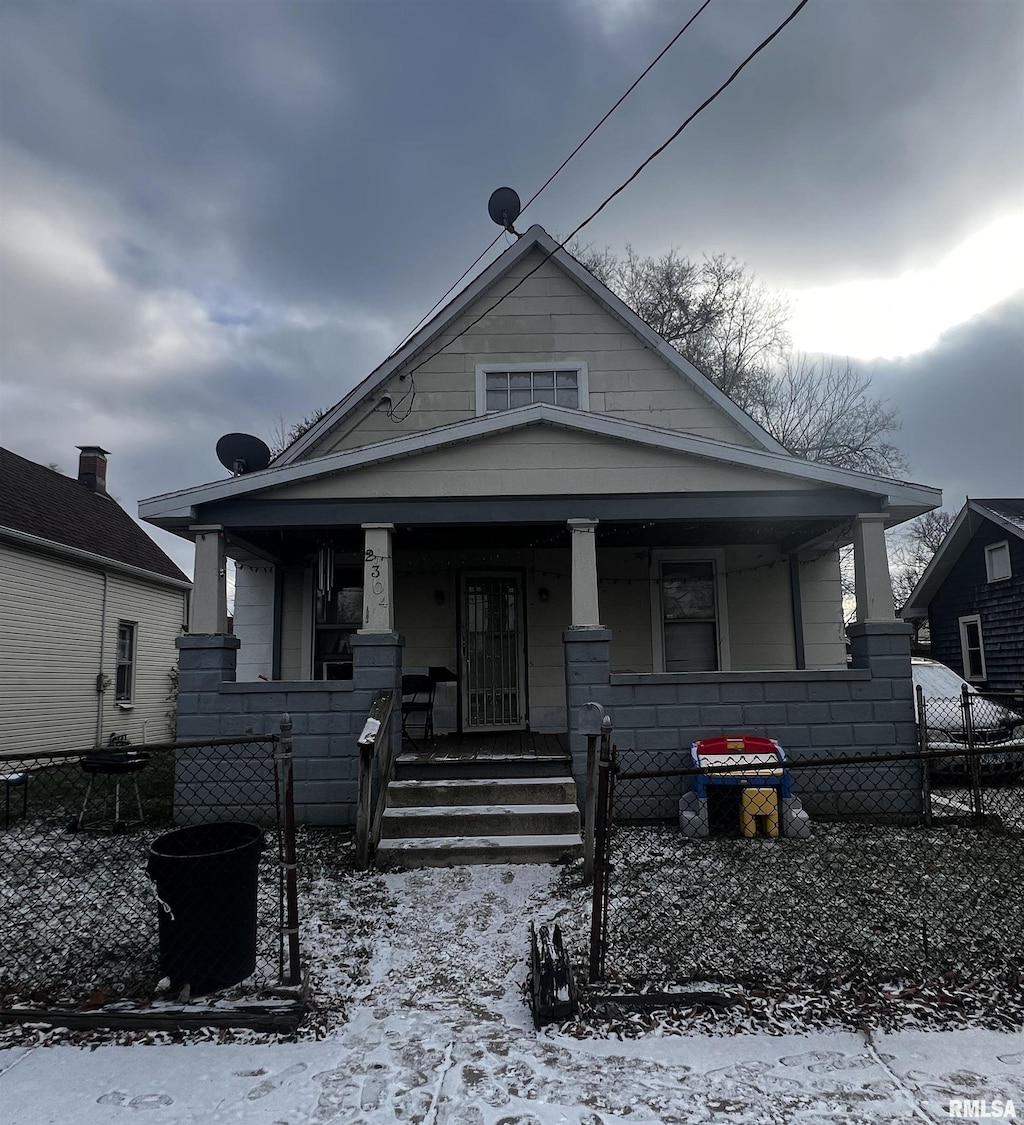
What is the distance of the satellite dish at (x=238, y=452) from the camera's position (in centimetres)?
891

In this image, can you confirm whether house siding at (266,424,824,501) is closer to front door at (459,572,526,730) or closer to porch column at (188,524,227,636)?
porch column at (188,524,227,636)

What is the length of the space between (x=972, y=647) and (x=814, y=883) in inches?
587

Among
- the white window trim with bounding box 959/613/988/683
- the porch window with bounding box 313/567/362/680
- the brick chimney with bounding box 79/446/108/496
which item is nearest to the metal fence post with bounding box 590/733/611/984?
the porch window with bounding box 313/567/362/680

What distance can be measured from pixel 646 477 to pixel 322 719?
4.07 metres

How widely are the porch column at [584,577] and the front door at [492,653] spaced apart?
7.16 feet

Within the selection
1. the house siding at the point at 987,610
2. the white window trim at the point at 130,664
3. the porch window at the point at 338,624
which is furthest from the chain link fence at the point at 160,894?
the house siding at the point at 987,610

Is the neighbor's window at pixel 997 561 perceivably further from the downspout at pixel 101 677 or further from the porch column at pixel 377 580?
the downspout at pixel 101 677

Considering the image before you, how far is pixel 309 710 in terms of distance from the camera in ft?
22.3

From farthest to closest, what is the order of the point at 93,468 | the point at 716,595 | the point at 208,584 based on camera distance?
the point at 93,468 → the point at 716,595 → the point at 208,584

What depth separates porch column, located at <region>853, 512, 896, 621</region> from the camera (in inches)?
279

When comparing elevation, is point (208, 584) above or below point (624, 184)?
below

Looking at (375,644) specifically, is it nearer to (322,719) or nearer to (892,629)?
(322,719)

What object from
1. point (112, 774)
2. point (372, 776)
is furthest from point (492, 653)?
point (112, 774)

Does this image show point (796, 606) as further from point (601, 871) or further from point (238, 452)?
point (238, 452)
